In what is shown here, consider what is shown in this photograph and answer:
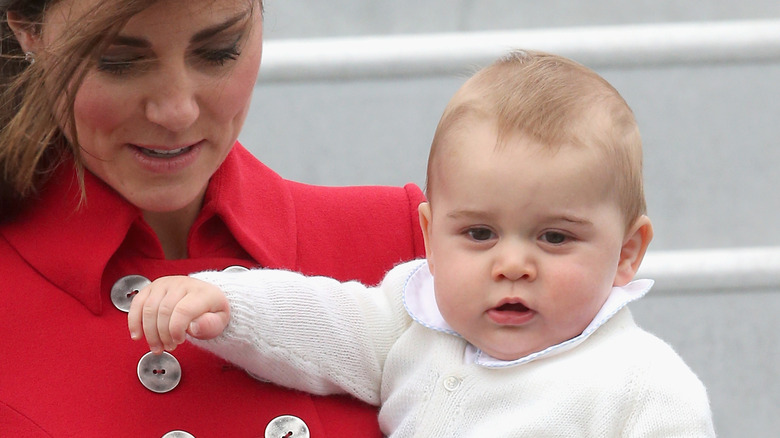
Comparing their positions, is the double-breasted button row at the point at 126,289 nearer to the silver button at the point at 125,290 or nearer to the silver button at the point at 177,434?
the silver button at the point at 125,290

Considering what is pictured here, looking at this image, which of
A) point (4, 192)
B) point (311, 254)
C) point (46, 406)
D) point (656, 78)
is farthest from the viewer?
point (656, 78)

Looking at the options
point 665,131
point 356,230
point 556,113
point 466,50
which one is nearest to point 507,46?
point 466,50

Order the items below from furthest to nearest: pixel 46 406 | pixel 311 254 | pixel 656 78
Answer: pixel 656 78, pixel 311 254, pixel 46 406

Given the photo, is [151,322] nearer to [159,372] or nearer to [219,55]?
[159,372]

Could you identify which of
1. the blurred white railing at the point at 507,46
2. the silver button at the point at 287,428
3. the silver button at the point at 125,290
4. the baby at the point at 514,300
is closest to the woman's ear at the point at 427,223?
the baby at the point at 514,300

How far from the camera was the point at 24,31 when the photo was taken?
4.71 feet

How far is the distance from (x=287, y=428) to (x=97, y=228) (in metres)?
0.35

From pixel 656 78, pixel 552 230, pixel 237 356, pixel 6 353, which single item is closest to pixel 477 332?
pixel 552 230

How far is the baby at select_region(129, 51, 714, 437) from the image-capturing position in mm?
1354

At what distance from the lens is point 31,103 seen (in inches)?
54.1

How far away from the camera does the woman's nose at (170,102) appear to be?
139 centimetres

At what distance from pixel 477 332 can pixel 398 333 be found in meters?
0.17

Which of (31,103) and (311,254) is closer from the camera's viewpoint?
(31,103)

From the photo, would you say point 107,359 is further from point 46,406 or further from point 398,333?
point 398,333
